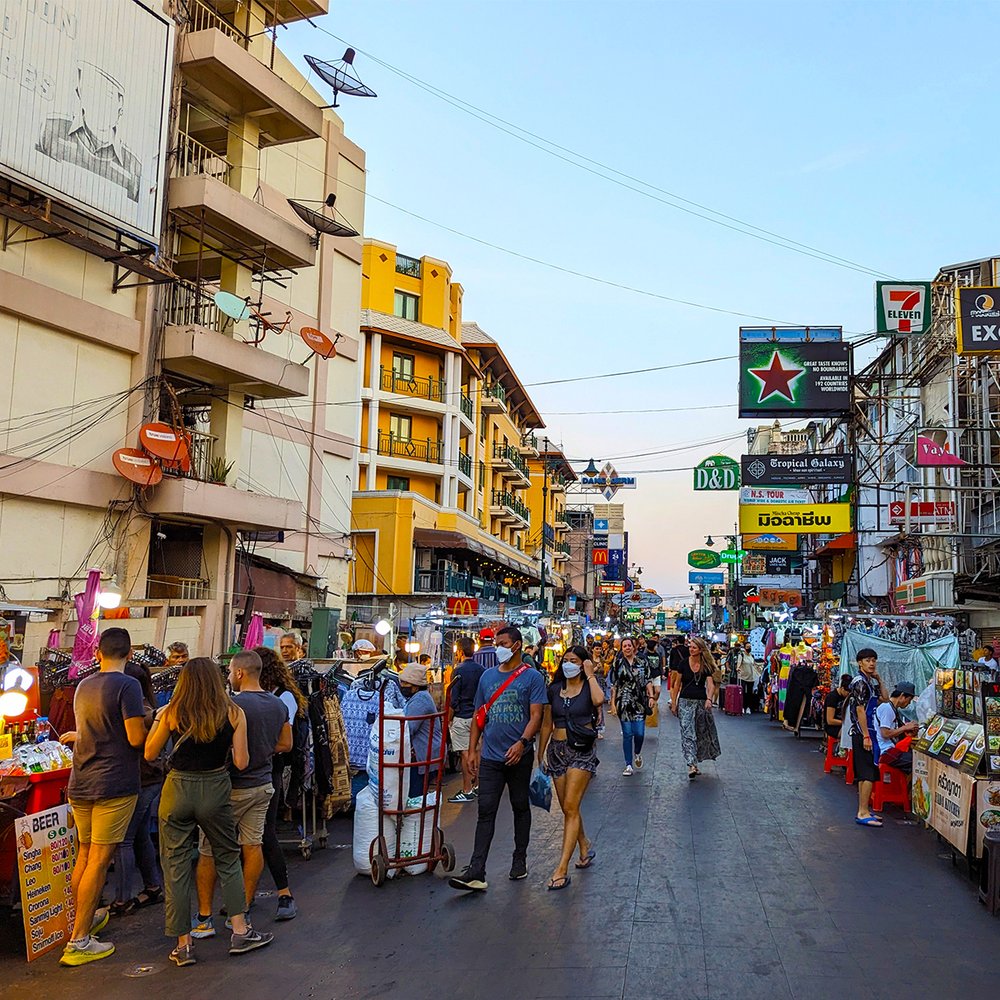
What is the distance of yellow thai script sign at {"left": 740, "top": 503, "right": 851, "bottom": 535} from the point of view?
92.4ft

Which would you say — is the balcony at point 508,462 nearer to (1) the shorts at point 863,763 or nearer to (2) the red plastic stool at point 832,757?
(2) the red plastic stool at point 832,757

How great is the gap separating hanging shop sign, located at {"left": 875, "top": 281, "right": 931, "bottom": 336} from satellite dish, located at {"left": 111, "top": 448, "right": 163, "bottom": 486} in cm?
Answer: 1711

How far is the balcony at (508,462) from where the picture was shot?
183 feet

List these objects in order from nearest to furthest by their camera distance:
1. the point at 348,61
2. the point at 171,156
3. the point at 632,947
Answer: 1. the point at 632,947
2. the point at 171,156
3. the point at 348,61

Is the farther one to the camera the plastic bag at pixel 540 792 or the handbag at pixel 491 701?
the plastic bag at pixel 540 792

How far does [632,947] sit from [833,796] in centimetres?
726

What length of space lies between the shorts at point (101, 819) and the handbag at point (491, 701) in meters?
2.84

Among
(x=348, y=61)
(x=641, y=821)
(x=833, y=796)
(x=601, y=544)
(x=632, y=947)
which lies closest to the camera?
(x=632, y=947)

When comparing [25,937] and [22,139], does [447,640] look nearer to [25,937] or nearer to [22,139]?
[22,139]

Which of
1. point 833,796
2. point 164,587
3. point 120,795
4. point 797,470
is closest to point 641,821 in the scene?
point 833,796

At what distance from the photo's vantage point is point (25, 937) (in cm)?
628

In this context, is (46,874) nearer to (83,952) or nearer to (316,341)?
(83,952)

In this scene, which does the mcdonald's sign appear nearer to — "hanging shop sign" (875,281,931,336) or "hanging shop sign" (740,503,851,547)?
"hanging shop sign" (740,503,851,547)

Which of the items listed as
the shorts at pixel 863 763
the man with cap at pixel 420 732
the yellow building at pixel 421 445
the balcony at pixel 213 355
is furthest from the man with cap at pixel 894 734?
the yellow building at pixel 421 445
